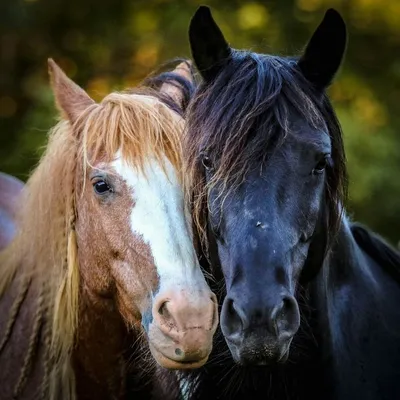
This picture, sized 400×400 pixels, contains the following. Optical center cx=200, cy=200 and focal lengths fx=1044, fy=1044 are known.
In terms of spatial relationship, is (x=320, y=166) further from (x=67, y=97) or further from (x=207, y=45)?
(x=67, y=97)

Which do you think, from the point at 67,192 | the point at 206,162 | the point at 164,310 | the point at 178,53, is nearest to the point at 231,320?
the point at 164,310

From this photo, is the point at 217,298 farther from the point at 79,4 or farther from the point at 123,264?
the point at 79,4

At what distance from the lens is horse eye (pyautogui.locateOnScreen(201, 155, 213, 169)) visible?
12.5 feet

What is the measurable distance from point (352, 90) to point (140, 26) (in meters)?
2.57

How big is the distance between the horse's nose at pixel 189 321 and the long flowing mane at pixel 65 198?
57 centimetres

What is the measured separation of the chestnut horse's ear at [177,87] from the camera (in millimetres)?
4504

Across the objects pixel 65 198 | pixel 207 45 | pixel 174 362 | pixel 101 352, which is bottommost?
pixel 101 352

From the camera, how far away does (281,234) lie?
358 cm

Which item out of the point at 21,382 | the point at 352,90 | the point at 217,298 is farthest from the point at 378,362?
the point at 352,90

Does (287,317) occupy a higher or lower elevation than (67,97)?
lower

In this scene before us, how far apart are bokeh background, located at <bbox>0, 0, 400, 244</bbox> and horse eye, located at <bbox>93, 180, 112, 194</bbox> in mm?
7174

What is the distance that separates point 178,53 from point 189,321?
783cm

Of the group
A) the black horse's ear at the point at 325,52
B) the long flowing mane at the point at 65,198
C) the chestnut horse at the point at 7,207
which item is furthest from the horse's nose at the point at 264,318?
the chestnut horse at the point at 7,207

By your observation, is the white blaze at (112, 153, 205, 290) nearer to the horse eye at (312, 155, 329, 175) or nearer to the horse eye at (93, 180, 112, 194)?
the horse eye at (93, 180, 112, 194)
